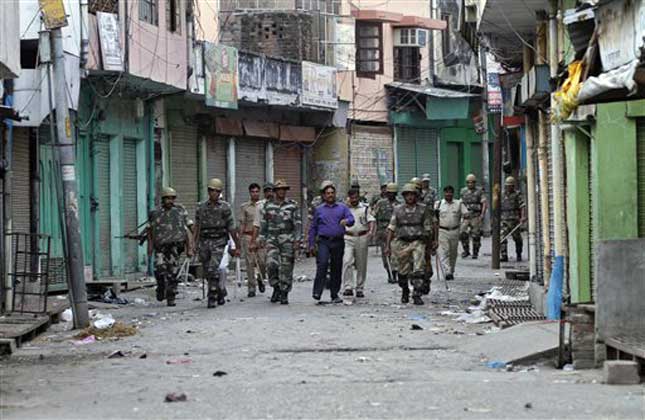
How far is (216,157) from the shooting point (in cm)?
3231

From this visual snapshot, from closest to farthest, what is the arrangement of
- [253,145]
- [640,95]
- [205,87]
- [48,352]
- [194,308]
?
1. [640,95]
2. [48,352]
3. [194,308]
4. [205,87]
5. [253,145]

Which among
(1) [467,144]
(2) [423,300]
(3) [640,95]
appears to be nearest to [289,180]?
(1) [467,144]

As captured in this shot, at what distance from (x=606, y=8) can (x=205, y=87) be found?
62.5 feet

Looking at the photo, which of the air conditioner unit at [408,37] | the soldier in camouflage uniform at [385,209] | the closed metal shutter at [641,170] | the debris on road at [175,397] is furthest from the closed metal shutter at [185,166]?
the debris on road at [175,397]

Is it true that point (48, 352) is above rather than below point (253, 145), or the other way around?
below

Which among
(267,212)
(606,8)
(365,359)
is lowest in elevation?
(365,359)

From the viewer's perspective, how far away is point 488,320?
53.8ft

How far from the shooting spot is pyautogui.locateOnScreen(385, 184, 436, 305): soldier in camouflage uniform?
63.0 ft

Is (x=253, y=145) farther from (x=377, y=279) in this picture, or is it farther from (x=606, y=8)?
(x=606, y=8)

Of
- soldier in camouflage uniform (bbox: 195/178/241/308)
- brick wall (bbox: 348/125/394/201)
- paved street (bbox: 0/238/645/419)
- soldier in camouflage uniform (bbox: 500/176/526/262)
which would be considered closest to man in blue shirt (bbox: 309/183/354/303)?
paved street (bbox: 0/238/645/419)

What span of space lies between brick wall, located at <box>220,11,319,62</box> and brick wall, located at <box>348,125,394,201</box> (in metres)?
3.83

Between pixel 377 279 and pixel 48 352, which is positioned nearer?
pixel 48 352

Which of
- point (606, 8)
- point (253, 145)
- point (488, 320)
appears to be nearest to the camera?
point (606, 8)

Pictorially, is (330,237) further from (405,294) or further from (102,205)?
(102,205)
